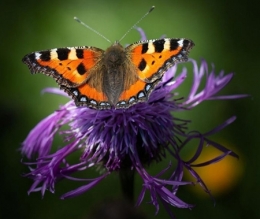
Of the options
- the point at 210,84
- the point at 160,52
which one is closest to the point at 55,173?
the point at 160,52

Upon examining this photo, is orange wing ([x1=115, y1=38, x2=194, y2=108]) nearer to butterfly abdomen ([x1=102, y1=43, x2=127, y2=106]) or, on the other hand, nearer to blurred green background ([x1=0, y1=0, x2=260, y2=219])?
butterfly abdomen ([x1=102, y1=43, x2=127, y2=106])

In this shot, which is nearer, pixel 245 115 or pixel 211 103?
pixel 245 115

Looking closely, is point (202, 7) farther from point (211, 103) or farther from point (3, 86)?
point (3, 86)

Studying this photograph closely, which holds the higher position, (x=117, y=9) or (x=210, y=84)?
(x=117, y=9)

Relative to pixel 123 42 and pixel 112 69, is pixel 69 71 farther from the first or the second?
pixel 123 42

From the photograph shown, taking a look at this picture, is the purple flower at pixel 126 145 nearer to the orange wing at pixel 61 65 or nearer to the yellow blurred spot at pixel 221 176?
the orange wing at pixel 61 65

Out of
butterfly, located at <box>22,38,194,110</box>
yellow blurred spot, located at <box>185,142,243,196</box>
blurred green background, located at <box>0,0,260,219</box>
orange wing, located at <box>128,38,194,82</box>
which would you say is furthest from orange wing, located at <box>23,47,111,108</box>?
yellow blurred spot, located at <box>185,142,243,196</box>

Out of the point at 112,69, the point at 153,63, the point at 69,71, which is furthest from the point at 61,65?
the point at 153,63
